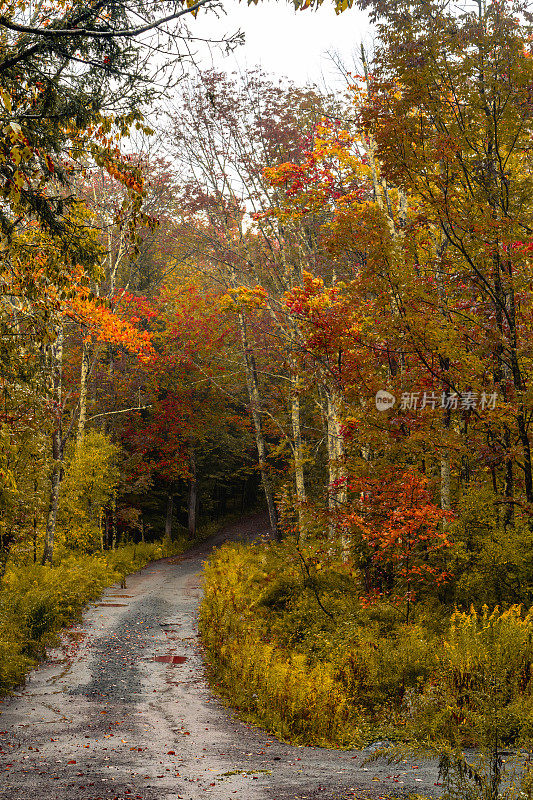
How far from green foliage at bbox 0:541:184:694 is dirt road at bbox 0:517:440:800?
34 cm

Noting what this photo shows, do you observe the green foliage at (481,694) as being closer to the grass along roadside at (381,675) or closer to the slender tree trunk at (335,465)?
the grass along roadside at (381,675)

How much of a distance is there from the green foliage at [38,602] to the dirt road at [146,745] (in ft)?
1.13

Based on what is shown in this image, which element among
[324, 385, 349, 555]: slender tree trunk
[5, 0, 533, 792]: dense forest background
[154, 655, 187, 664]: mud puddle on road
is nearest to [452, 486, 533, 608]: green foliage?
[5, 0, 533, 792]: dense forest background

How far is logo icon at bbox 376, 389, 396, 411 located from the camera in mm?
9609

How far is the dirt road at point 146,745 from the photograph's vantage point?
15.6ft

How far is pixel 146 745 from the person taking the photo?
6.18 meters

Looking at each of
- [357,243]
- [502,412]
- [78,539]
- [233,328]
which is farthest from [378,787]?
[233,328]

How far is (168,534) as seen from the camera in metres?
29.5

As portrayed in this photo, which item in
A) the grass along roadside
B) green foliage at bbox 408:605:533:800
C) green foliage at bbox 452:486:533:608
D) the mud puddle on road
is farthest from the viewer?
the mud puddle on road

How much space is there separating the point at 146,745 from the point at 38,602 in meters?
5.08

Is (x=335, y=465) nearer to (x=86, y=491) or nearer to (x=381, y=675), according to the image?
(x=381, y=675)

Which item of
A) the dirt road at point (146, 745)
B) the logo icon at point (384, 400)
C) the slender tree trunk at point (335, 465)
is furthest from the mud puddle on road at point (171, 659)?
the logo icon at point (384, 400)

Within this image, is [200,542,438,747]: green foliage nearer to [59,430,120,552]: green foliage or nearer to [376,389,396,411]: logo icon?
[376,389,396,411]: logo icon

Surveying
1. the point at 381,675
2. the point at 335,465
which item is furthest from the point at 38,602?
the point at 381,675
